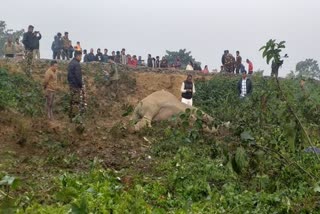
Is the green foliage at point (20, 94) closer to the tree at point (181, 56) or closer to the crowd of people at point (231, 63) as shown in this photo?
the crowd of people at point (231, 63)

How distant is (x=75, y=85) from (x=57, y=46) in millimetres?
9248

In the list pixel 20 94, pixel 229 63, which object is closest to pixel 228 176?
pixel 20 94

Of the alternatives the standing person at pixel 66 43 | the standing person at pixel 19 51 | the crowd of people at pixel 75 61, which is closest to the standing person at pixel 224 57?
the crowd of people at pixel 75 61

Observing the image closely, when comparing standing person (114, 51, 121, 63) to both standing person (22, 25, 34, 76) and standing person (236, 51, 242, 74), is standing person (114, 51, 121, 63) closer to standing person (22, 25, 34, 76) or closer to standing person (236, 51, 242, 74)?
standing person (236, 51, 242, 74)

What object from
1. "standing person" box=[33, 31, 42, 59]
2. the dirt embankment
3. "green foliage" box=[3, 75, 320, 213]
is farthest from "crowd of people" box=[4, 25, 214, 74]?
"green foliage" box=[3, 75, 320, 213]

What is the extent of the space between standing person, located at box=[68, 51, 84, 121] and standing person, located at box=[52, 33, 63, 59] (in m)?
8.66

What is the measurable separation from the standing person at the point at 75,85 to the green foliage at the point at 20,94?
94 cm

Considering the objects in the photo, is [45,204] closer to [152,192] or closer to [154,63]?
[152,192]

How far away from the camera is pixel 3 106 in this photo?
12422 mm

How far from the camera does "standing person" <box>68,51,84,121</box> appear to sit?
1273cm

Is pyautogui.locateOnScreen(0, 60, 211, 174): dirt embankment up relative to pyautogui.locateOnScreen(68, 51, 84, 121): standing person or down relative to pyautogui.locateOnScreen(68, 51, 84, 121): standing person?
down

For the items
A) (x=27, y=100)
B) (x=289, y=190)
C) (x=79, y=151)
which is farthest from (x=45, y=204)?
(x=27, y=100)

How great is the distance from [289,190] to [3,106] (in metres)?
7.81

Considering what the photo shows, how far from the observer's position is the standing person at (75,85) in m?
12.7
